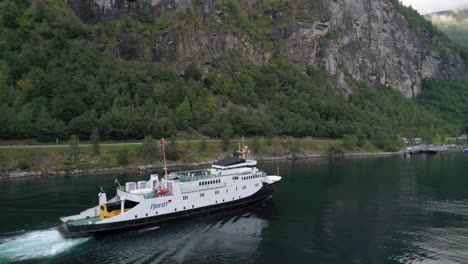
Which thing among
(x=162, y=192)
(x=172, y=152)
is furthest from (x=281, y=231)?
(x=172, y=152)

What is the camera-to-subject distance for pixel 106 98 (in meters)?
139

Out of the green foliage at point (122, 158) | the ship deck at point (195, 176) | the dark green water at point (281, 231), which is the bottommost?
the dark green water at point (281, 231)

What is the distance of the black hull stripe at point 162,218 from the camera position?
49.9m

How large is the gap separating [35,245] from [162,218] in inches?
668

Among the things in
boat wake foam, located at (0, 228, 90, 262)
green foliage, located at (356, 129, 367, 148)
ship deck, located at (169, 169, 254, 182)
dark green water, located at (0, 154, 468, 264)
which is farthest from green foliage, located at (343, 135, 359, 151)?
boat wake foam, located at (0, 228, 90, 262)

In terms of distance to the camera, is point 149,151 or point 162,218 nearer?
point 162,218

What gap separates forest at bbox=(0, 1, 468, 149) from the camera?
401ft

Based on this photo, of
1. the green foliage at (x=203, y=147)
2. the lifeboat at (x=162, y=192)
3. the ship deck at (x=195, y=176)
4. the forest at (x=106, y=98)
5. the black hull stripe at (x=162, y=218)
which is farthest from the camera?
the green foliage at (x=203, y=147)

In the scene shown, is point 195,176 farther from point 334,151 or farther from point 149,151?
point 334,151

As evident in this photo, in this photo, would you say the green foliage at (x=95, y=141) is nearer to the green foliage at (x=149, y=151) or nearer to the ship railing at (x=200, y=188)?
the green foliage at (x=149, y=151)

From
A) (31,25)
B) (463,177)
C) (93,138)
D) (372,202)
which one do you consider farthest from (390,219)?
(31,25)

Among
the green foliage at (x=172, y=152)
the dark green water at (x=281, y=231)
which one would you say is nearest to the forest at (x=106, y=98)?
the green foliage at (x=172, y=152)

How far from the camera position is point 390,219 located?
6059 centimetres

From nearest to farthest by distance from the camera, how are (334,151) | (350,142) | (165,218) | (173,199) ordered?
(165,218)
(173,199)
(334,151)
(350,142)
